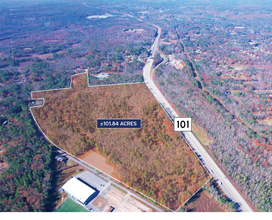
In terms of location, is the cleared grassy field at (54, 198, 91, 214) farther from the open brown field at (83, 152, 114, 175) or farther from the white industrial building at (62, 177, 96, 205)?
the open brown field at (83, 152, 114, 175)

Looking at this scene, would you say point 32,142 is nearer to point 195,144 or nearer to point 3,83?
point 195,144

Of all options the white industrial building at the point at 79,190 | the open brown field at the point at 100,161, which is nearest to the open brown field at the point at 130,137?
the open brown field at the point at 100,161

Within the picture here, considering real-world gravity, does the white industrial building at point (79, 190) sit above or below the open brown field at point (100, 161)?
below

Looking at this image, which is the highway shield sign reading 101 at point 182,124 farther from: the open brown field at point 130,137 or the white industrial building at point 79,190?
the white industrial building at point 79,190

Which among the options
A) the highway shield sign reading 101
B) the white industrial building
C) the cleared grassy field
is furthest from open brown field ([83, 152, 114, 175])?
the cleared grassy field

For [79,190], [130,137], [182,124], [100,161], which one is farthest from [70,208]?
[182,124]

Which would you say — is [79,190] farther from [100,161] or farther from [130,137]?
[130,137]
